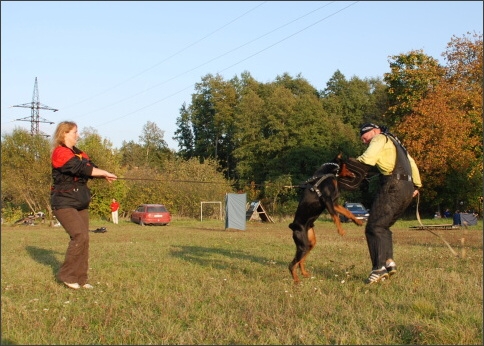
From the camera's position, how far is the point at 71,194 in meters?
6.66

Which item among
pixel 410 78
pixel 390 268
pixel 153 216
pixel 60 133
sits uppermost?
pixel 410 78

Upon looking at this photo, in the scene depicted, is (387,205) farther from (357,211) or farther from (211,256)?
(357,211)

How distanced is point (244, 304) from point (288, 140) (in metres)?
49.1

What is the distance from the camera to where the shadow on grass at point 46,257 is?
8578 mm

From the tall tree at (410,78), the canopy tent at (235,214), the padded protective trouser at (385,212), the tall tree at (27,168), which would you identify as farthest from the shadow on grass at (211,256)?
the tall tree at (410,78)

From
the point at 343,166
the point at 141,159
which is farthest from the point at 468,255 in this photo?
the point at 141,159

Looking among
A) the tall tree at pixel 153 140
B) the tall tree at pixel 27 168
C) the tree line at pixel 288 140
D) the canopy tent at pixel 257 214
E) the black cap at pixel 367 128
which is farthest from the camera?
the tall tree at pixel 153 140

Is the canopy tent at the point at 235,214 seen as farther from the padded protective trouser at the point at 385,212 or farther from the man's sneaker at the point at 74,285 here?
the man's sneaker at the point at 74,285

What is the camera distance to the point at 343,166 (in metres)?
6.56

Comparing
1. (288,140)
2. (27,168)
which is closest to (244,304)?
(27,168)

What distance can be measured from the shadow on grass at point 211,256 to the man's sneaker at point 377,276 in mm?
2504

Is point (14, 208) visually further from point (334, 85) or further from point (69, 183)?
point (334, 85)

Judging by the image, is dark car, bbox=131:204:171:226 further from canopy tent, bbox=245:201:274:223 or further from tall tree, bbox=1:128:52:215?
canopy tent, bbox=245:201:274:223

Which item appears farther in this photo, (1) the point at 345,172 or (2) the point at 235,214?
(2) the point at 235,214
